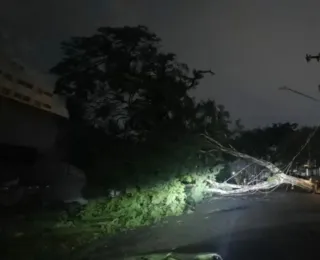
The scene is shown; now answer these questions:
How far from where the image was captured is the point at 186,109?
11188mm

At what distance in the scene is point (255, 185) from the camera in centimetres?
1079

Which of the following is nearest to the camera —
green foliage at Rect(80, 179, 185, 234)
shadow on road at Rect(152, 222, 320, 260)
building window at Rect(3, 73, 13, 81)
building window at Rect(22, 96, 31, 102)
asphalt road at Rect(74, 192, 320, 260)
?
shadow on road at Rect(152, 222, 320, 260)

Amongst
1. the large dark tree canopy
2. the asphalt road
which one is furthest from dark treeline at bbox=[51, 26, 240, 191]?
the asphalt road

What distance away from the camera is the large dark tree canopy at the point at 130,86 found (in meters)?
9.46

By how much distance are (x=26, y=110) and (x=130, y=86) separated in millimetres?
3034

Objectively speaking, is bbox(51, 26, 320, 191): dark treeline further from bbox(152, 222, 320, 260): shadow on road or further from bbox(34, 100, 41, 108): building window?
bbox(152, 222, 320, 260): shadow on road

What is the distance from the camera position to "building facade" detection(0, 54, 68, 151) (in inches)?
290

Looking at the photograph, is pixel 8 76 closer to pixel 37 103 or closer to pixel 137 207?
pixel 37 103

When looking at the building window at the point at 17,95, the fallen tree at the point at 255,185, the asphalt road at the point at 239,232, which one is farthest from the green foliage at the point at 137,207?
the building window at the point at 17,95

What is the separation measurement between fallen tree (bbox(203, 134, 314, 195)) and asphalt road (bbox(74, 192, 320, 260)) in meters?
0.46

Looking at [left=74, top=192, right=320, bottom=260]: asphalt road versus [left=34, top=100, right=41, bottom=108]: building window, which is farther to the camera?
[left=34, top=100, right=41, bottom=108]: building window

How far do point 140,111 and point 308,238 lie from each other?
16.2 feet

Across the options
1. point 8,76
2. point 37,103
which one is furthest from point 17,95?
point 37,103

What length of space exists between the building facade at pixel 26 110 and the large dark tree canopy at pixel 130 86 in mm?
456
